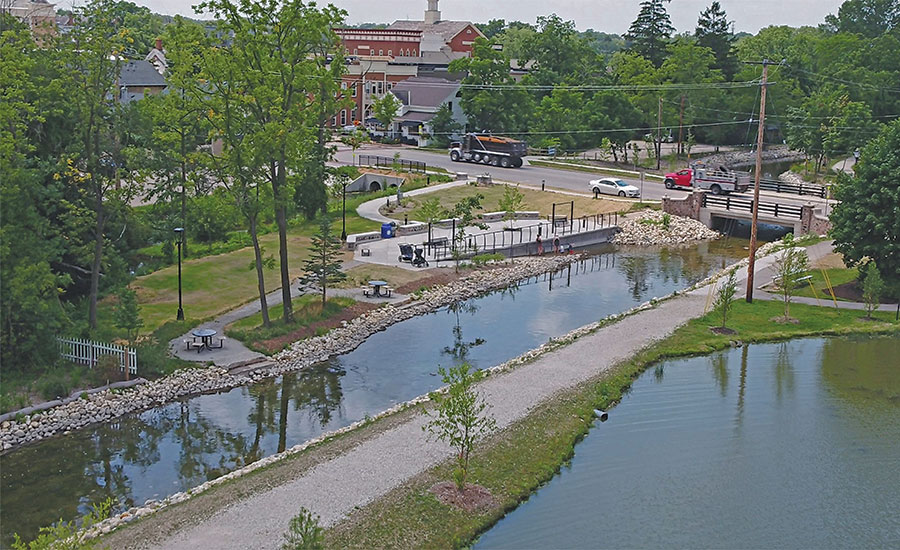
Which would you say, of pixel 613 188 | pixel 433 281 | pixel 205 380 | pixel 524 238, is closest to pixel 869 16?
pixel 613 188

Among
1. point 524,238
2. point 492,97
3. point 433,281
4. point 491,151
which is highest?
point 492,97

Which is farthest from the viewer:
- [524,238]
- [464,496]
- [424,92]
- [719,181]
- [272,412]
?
[424,92]

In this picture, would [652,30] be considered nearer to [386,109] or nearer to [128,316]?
[386,109]

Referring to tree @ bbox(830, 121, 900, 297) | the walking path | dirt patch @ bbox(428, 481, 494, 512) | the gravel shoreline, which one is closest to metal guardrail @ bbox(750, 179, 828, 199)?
tree @ bbox(830, 121, 900, 297)

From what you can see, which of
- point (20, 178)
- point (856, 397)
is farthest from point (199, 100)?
point (856, 397)

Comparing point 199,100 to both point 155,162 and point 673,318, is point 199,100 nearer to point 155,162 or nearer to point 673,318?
point 155,162

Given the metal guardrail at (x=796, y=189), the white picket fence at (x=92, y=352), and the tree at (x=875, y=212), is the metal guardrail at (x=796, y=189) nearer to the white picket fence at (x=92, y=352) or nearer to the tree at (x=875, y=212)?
the tree at (x=875, y=212)
